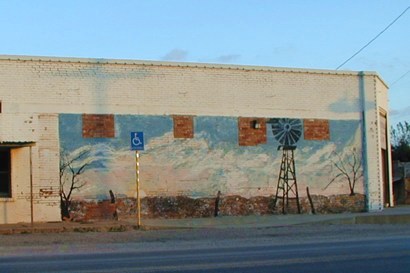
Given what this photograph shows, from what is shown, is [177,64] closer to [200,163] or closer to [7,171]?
[200,163]

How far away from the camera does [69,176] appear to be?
26578mm

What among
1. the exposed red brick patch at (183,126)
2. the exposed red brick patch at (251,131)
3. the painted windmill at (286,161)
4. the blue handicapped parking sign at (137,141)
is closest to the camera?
the blue handicapped parking sign at (137,141)

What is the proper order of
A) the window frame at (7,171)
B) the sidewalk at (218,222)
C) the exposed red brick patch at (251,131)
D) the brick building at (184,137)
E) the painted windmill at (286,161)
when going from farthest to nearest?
the painted windmill at (286,161)
the exposed red brick patch at (251,131)
the brick building at (184,137)
the window frame at (7,171)
the sidewalk at (218,222)

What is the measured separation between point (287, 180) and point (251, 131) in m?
2.49

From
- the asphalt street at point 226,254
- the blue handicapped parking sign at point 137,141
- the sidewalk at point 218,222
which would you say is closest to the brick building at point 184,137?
the sidewalk at point 218,222

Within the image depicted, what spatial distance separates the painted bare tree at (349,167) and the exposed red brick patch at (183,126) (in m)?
6.33

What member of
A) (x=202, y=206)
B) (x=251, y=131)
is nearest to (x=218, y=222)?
(x=202, y=206)

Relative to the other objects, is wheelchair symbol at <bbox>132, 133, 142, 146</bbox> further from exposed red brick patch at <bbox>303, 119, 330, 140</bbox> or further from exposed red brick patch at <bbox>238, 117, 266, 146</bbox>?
exposed red brick patch at <bbox>303, 119, 330, 140</bbox>

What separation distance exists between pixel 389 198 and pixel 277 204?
7.59 meters

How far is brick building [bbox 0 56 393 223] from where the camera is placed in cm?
2605

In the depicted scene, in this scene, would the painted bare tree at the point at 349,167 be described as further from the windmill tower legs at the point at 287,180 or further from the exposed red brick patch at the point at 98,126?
the exposed red brick patch at the point at 98,126

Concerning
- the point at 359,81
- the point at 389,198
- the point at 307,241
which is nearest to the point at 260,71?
the point at 359,81

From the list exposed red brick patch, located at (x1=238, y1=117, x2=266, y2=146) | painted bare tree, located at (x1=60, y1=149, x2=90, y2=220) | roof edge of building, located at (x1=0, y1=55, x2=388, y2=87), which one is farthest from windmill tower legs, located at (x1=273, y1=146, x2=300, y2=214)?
painted bare tree, located at (x1=60, y1=149, x2=90, y2=220)

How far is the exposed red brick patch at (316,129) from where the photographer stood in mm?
30309
